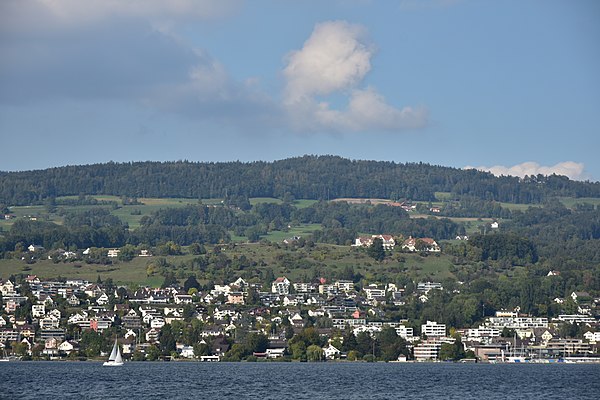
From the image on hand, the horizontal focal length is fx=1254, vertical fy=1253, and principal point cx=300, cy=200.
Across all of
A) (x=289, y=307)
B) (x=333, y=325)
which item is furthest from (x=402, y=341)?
(x=289, y=307)

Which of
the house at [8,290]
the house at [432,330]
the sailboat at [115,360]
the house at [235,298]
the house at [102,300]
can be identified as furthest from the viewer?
the house at [235,298]

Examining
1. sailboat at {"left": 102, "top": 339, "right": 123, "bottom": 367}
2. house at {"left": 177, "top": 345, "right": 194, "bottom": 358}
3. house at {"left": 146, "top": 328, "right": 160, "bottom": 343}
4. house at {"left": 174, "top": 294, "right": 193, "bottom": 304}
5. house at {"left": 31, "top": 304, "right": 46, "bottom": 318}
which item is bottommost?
sailboat at {"left": 102, "top": 339, "right": 123, "bottom": 367}

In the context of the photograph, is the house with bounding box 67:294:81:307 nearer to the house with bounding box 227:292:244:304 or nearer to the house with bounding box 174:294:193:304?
the house with bounding box 174:294:193:304

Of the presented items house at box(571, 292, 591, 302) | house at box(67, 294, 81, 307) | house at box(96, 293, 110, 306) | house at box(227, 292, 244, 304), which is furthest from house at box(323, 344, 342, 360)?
house at box(571, 292, 591, 302)

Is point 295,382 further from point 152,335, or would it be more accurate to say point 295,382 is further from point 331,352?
point 152,335

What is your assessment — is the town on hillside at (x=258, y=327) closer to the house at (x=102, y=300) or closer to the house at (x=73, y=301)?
the house at (x=73, y=301)

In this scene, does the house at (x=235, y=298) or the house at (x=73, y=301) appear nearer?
the house at (x=73, y=301)

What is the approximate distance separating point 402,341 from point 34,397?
76976mm

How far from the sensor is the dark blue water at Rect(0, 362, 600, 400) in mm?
85875

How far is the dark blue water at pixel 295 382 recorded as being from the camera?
3381 inches

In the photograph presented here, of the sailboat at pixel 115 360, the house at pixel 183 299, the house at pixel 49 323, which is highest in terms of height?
the house at pixel 183 299

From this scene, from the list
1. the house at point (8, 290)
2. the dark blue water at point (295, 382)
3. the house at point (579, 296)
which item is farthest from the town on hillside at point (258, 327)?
the dark blue water at point (295, 382)

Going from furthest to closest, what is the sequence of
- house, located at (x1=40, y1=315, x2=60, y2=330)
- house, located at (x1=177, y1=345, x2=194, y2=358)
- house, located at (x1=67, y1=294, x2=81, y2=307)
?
house, located at (x1=67, y1=294, x2=81, y2=307), house, located at (x1=40, y1=315, x2=60, y2=330), house, located at (x1=177, y1=345, x2=194, y2=358)

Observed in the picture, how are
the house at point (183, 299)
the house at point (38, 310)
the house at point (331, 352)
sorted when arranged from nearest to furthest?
the house at point (331, 352), the house at point (38, 310), the house at point (183, 299)
